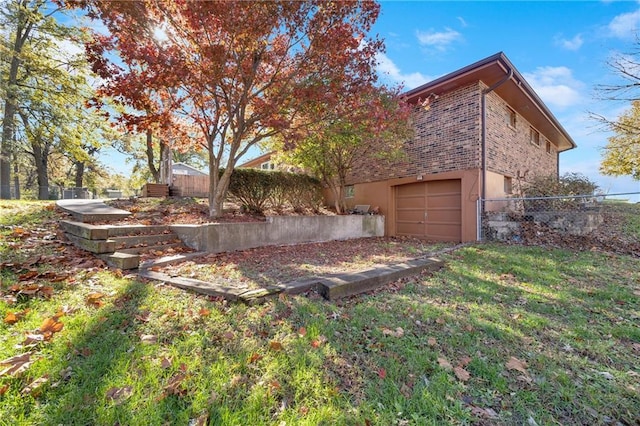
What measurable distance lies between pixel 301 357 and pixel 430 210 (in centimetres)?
821

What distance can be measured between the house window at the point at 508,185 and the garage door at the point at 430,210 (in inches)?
87.3

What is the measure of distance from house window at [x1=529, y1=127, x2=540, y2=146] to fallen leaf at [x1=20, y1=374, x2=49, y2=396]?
14.8 metres

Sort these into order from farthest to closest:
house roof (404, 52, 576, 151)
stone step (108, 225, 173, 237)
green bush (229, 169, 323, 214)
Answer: green bush (229, 169, 323, 214) → house roof (404, 52, 576, 151) → stone step (108, 225, 173, 237)

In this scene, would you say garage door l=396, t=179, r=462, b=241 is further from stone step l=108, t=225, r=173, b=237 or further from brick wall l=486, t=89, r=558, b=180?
stone step l=108, t=225, r=173, b=237

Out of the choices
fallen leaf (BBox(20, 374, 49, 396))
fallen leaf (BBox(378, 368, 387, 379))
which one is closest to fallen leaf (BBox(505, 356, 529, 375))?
fallen leaf (BBox(378, 368, 387, 379))

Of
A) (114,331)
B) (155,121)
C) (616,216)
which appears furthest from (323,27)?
(616,216)

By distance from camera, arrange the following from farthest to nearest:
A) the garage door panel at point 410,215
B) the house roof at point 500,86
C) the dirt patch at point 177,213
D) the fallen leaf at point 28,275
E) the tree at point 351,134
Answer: the garage door panel at point 410,215 → the house roof at point 500,86 → the tree at point 351,134 → the dirt patch at point 177,213 → the fallen leaf at point 28,275

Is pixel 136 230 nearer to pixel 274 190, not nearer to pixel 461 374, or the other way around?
pixel 274 190

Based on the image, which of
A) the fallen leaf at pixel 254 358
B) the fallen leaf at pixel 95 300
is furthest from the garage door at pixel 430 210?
the fallen leaf at pixel 95 300

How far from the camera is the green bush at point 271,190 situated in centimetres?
763

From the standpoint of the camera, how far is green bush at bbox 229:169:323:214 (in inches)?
301

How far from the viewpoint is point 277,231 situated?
6.74 m

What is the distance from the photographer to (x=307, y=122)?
670 centimetres

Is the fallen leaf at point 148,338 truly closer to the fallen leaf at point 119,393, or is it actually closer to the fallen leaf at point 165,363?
the fallen leaf at point 165,363
